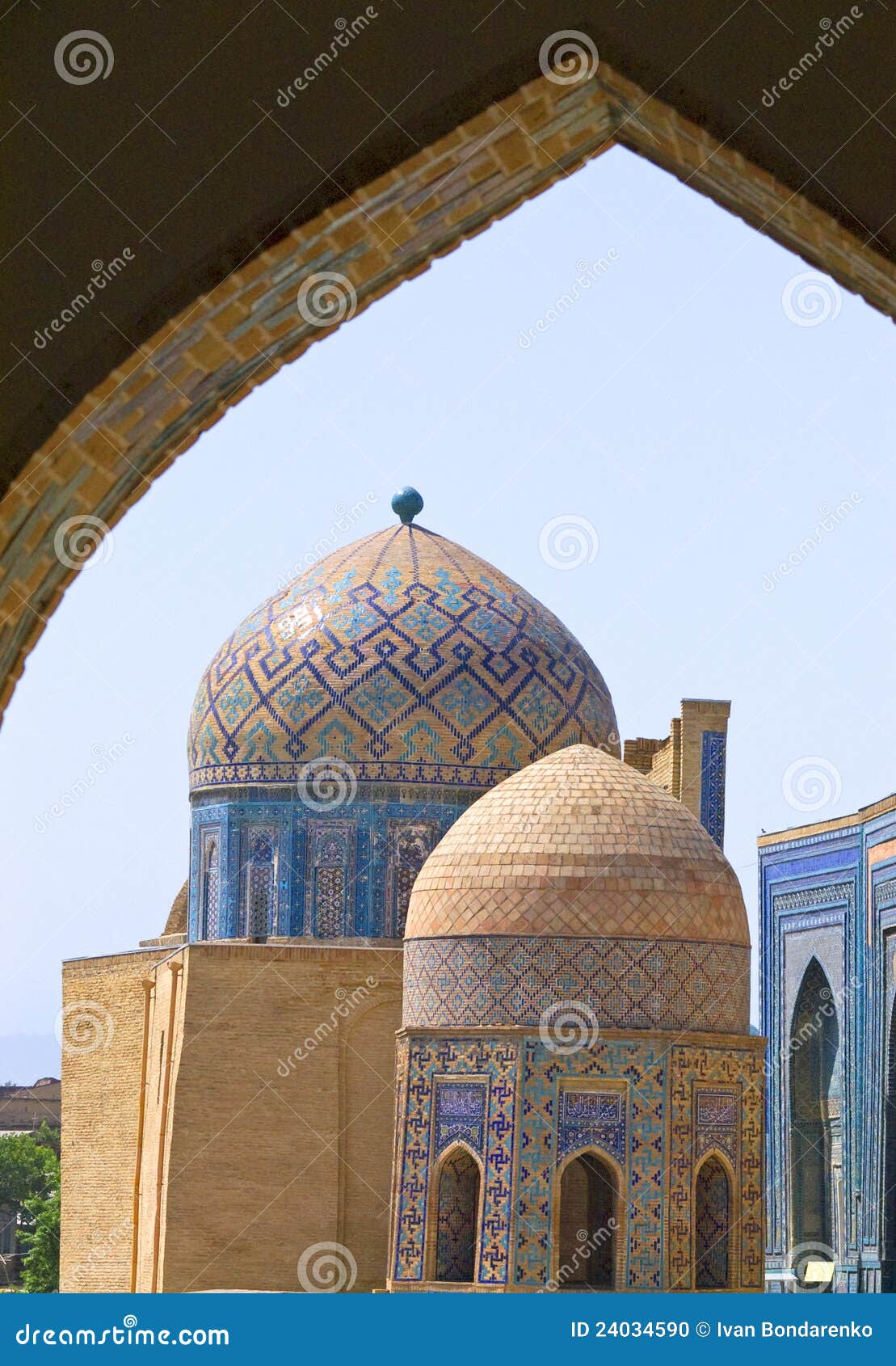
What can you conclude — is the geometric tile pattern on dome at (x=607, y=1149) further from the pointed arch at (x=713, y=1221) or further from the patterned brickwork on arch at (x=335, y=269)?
the patterned brickwork on arch at (x=335, y=269)

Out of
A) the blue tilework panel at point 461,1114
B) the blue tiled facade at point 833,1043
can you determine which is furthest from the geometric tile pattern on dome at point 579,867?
the blue tiled facade at point 833,1043

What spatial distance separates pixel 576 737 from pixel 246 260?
47.5 ft

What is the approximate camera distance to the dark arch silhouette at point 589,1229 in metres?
13.8

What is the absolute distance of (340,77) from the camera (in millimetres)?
4145

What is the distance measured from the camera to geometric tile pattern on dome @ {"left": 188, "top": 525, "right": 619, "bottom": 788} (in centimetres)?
1789

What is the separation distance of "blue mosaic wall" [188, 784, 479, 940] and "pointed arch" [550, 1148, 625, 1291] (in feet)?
11.6

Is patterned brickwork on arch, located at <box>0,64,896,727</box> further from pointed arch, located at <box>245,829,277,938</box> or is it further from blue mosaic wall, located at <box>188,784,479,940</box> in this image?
pointed arch, located at <box>245,829,277,938</box>

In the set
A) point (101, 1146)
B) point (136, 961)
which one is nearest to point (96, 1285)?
point (101, 1146)

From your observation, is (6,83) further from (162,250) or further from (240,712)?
(240,712)

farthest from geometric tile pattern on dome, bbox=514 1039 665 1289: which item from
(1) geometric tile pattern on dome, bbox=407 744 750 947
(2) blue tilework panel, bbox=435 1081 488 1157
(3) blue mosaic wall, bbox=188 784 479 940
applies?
(3) blue mosaic wall, bbox=188 784 479 940

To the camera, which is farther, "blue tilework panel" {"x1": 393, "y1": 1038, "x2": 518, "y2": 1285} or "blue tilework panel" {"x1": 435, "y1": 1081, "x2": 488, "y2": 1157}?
"blue tilework panel" {"x1": 435, "y1": 1081, "x2": 488, "y2": 1157}

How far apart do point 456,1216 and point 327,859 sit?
176 inches

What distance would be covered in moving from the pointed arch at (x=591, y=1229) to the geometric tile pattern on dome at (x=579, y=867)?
4.72 feet

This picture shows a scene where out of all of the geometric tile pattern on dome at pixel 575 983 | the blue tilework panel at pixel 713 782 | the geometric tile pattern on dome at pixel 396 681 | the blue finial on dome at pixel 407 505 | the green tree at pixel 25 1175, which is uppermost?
the blue finial on dome at pixel 407 505
